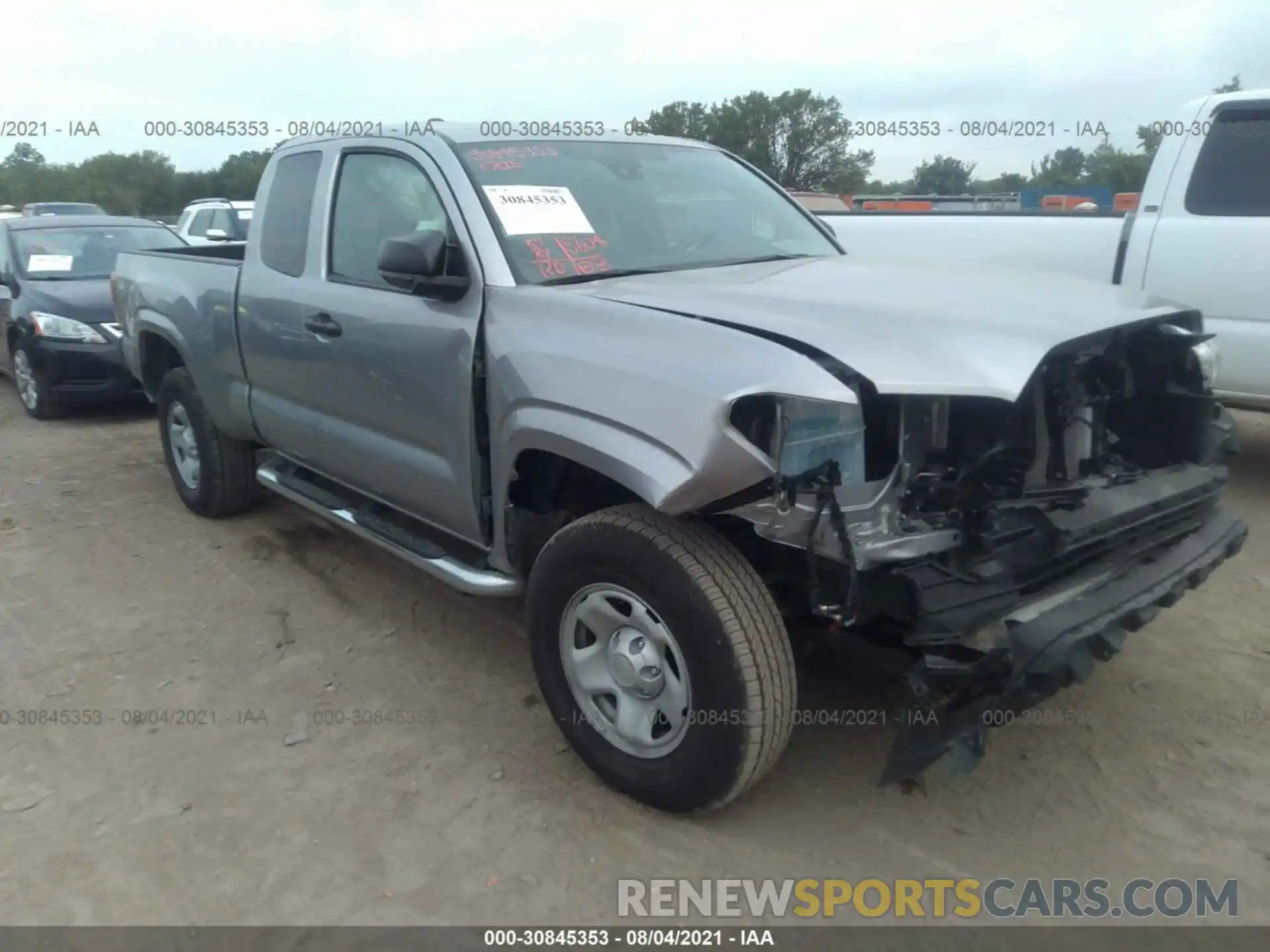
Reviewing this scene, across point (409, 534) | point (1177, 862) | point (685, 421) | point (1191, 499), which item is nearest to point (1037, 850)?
point (1177, 862)

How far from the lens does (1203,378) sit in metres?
3.29

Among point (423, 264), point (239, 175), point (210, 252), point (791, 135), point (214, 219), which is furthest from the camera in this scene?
point (239, 175)

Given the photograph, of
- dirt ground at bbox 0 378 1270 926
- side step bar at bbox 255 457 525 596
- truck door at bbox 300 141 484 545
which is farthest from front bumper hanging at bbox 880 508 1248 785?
truck door at bbox 300 141 484 545

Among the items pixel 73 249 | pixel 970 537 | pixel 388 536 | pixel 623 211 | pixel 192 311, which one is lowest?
pixel 388 536

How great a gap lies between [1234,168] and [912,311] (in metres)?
3.97

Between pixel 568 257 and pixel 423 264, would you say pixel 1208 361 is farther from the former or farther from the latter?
pixel 423 264

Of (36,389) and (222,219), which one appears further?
(222,219)

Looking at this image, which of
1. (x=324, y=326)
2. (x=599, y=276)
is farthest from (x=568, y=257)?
(x=324, y=326)

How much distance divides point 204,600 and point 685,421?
3030mm

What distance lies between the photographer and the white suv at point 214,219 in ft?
46.0

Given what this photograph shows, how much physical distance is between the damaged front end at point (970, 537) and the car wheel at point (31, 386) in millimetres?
7372

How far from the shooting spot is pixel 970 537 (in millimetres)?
2627

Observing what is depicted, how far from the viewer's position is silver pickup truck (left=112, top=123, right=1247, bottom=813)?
2.55 m

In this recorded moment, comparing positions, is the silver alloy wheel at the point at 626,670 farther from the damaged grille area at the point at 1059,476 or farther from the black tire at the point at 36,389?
the black tire at the point at 36,389
